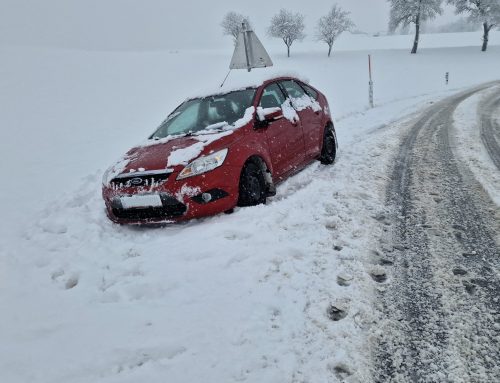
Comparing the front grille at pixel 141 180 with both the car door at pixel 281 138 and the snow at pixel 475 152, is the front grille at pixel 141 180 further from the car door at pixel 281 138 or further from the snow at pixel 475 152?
the snow at pixel 475 152

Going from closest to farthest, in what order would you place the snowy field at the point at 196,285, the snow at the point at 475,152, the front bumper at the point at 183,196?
the snowy field at the point at 196,285, the front bumper at the point at 183,196, the snow at the point at 475,152

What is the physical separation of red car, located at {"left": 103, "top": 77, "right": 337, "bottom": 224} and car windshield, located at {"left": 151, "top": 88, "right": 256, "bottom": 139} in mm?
13

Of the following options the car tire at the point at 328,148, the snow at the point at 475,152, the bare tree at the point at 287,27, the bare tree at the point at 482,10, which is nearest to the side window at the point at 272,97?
the car tire at the point at 328,148

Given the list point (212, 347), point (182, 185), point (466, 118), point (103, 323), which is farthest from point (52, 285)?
point (466, 118)

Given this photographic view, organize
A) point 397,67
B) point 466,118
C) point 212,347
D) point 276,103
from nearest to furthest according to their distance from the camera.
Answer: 1. point 212,347
2. point 276,103
3. point 466,118
4. point 397,67

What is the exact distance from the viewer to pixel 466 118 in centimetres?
1020

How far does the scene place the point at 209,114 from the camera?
5.41 meters

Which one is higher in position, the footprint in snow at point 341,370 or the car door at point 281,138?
the car door at point 281,138

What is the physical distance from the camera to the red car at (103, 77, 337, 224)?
4273 millimetres

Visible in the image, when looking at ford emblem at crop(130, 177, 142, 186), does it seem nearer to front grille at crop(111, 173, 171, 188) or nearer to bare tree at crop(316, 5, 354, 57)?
front grille at crop(111, 173, 171, 188)

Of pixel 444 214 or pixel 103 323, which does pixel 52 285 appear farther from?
pixel 444 214

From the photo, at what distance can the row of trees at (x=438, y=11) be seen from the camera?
42.1 meters

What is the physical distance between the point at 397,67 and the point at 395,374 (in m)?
37.8

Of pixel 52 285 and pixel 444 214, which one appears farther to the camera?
pixel 444 214
